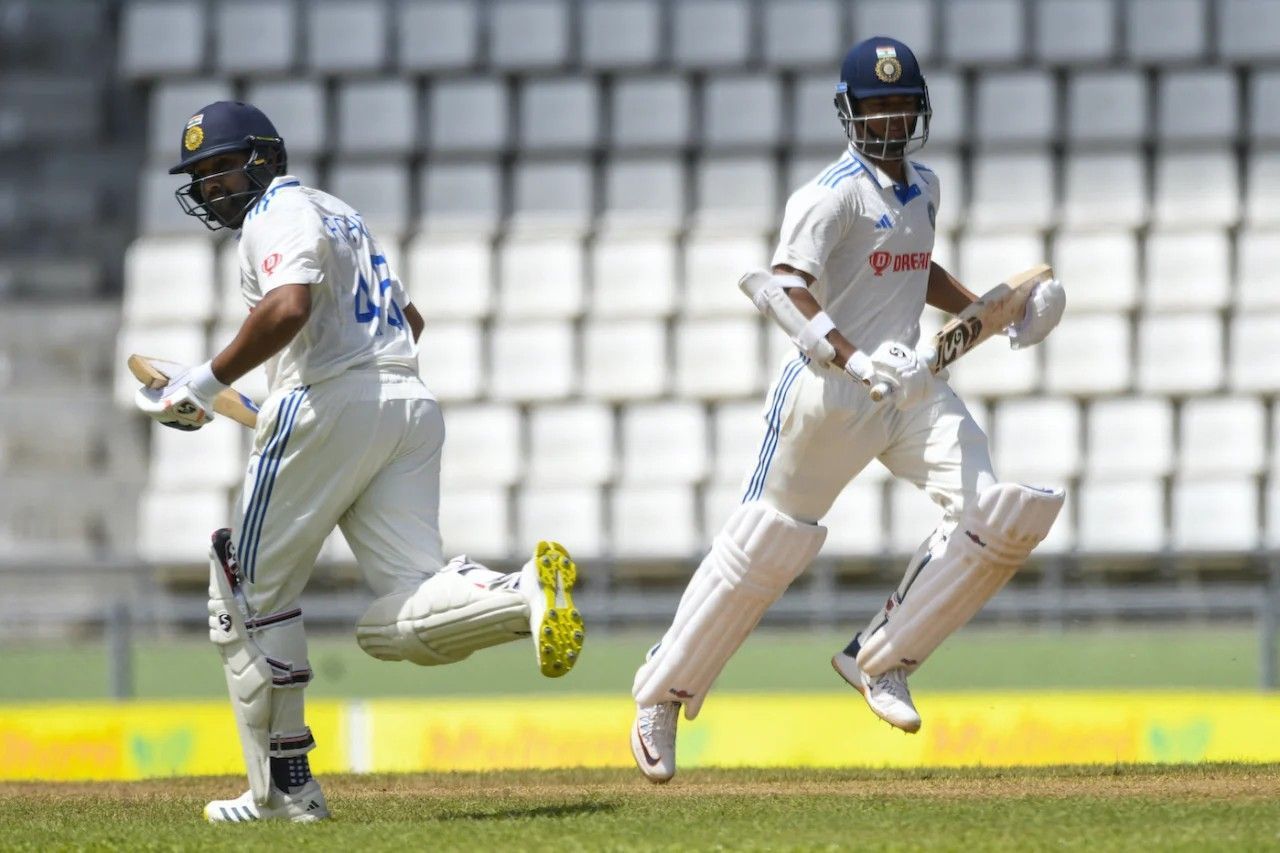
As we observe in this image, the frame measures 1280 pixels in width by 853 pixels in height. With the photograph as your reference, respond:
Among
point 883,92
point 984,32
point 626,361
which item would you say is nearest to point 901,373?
point 883,92

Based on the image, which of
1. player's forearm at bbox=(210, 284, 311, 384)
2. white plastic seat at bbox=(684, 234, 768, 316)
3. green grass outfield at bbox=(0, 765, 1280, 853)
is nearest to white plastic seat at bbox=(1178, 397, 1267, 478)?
white plastic seat at bbox=(684, 234, 768, 316)

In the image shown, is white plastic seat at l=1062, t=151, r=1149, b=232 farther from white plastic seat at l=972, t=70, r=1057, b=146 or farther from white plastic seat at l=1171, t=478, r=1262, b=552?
white plastic seat at l=1171, t=478, r=1262, b=552

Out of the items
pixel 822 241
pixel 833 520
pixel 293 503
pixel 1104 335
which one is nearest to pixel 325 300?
pixel 293 503

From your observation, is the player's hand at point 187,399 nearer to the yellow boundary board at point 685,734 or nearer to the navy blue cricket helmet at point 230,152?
the navy blue cricket helmet at point 230,152

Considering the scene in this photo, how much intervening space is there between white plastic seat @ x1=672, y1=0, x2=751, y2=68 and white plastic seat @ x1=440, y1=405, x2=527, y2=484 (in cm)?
339

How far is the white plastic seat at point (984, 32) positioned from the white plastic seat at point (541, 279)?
3.40m

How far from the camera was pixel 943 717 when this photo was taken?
8.72 meters

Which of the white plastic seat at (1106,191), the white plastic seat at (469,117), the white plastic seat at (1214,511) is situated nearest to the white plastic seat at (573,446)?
the white plastic seat at (469,117)

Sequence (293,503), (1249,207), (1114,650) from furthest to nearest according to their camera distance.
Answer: (1249,207)
(1114,650)
(293,503)

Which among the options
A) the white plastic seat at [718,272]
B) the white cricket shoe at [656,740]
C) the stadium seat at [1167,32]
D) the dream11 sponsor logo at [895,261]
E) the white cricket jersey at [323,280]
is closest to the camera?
the white cricket jersey at [323,280]

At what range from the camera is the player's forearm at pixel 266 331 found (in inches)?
197

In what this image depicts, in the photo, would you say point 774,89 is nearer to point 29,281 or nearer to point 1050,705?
point 29,281

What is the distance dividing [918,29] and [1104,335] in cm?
298

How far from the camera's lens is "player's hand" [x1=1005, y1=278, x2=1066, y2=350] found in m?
6.28
